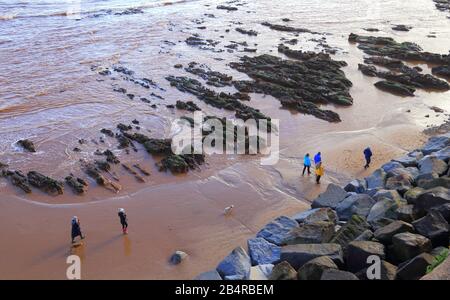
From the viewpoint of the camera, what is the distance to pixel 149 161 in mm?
18266

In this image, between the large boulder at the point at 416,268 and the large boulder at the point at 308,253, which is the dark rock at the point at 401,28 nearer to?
the large boulder at the point at 308,253

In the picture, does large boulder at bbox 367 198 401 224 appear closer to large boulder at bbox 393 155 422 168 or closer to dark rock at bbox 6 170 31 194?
large boulder at bbox 393 155 422 168

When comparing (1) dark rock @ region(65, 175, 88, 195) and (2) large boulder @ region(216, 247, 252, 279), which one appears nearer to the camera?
(2) large boulder @ region(216, 247, 252, 279)

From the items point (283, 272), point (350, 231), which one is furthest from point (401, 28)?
point (283, 272)

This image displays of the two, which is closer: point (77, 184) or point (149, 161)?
point (77, 184)

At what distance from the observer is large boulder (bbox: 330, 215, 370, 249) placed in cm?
1048

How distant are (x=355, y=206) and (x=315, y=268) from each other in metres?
4.08

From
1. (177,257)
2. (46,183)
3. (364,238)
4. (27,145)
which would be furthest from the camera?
(27,145)

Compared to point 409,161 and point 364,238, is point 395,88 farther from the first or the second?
point 364,238

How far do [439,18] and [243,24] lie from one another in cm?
2058

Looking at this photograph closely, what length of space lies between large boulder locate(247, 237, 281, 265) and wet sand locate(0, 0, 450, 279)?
5.03ft

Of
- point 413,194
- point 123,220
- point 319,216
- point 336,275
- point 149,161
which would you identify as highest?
point 336,275

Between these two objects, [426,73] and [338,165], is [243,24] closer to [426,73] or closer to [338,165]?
[426,73]

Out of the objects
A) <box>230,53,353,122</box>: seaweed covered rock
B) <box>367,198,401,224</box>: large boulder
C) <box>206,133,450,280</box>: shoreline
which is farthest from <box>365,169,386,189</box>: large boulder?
<box>230,53,353,122</box>: seaweed covered rock
